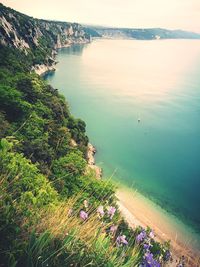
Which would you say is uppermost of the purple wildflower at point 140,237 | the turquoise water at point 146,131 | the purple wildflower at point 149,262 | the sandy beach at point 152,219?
the purple wildflower at point 149,262

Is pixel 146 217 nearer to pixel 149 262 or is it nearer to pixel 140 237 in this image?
pixel 140 237

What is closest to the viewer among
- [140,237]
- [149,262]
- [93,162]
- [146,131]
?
[149,262]

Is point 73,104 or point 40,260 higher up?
point 40,260

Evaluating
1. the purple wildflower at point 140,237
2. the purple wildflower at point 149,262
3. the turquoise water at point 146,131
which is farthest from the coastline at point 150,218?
the purple wildflower at point 149,262

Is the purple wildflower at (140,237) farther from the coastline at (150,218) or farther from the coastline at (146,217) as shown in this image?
the coastline at (146,217)

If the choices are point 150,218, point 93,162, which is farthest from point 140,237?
point 93,162

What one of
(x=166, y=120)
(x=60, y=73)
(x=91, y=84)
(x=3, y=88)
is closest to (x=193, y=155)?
(x=166, y=120)

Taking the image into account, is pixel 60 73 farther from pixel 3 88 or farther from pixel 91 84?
pixel 3 88

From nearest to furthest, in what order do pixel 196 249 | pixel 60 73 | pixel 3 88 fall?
1. pixel 196 249
2. pixel 3 88
3. pixel 60 73

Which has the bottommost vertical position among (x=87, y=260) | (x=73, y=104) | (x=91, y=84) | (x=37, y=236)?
(x=91, y=84)
